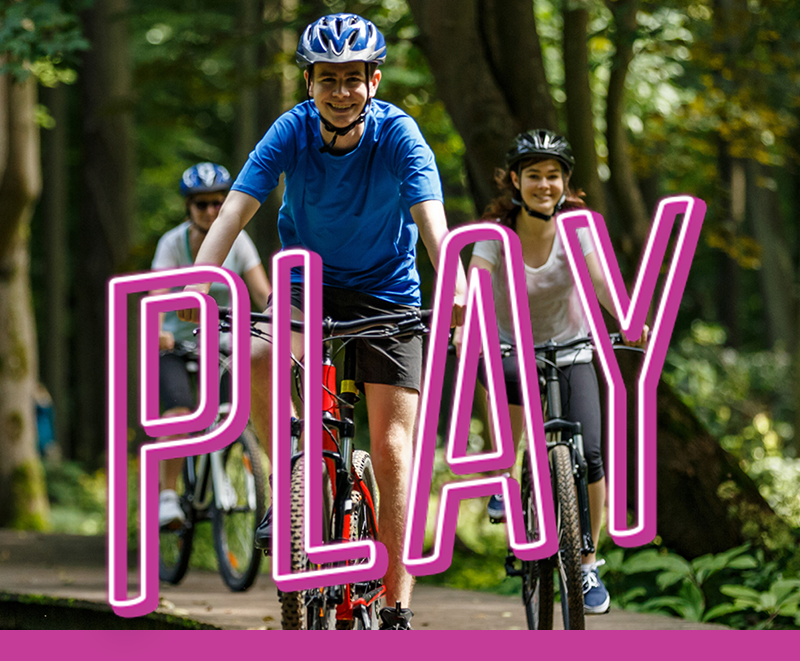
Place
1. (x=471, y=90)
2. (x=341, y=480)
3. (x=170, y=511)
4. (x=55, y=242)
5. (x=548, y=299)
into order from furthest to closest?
(x=55, y=242)
(x=471, y=90)
(x=170, y=511)
(x=548, y=299)
(x=341, y=480)

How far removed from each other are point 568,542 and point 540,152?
A: 1818 millimetres

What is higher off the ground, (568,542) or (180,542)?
(568,542)

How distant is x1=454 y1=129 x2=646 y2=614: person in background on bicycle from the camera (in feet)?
17.8

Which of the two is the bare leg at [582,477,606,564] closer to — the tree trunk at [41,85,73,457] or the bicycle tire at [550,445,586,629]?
the bicycle tire at [550,445,586,629]

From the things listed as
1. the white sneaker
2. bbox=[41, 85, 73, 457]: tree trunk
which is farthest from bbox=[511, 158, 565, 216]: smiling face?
bbox=[41, 85, 73, 457]: tree trunk

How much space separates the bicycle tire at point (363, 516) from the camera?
13.6 feet

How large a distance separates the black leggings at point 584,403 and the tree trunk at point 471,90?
7.87ft

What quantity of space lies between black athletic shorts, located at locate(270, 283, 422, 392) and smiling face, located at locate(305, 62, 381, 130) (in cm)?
67

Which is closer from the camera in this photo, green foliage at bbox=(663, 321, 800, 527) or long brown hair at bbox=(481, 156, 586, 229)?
long brown hair at bbox=(481, 156, 586, 229)

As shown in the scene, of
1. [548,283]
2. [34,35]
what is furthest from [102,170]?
[548,283]

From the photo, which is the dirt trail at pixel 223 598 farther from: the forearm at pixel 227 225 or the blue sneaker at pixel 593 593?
the forearm at pixel 227 225

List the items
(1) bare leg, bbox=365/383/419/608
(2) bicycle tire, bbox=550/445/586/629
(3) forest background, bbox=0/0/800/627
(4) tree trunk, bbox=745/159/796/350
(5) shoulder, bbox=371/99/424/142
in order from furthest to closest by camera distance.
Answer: (4) tree trunk, bbox=745/159/796/350
(3) forest background, bbox=0/0/800/627
(2) bicycle tire, bbox=550/445/586/629
(1) bare leg, bbox=365/383/419/608
(5) shoulder, bbox=371/99/424/142

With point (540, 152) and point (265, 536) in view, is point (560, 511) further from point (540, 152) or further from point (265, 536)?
point (540, 152)

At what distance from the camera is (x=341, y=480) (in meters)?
4.07
